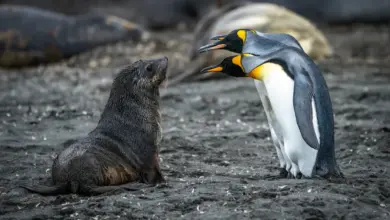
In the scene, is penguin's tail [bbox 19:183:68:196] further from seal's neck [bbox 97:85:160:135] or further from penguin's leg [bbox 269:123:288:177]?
penguin's leg [bbox 269:123:288:177]

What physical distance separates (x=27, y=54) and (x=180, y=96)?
141 inches

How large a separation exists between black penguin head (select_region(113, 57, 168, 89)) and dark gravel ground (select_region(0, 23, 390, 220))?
0.54 meters

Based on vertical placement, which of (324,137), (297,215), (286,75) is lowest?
(297,215)

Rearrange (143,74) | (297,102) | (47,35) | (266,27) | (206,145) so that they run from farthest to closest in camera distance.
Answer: (47,35), (266,27), (206,145), (143,74), (297,102)

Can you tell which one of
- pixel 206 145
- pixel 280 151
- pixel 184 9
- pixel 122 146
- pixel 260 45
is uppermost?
pixel 184 9

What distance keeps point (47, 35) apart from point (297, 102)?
6846 millimetres

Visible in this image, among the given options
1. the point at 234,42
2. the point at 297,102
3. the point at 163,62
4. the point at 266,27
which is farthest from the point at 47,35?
the point at 297,102

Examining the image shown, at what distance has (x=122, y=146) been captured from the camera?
427 centimetres

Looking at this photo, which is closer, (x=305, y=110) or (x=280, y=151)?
(x=305, y=110)

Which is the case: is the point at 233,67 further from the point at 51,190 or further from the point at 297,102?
the point at 51,190

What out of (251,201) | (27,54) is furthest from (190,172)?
(27,54)

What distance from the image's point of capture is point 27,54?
10125mm

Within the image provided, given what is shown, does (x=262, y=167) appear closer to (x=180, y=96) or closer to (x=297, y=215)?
(x=297, y=215)

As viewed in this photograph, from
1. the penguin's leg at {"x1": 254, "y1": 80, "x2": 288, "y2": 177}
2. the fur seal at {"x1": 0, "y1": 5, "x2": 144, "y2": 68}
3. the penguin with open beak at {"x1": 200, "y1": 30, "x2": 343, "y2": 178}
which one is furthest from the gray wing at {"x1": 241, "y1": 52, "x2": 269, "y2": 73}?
the fur seal at {"x1": 0, "y1": 5, "x2": 144, "y2": 68}
